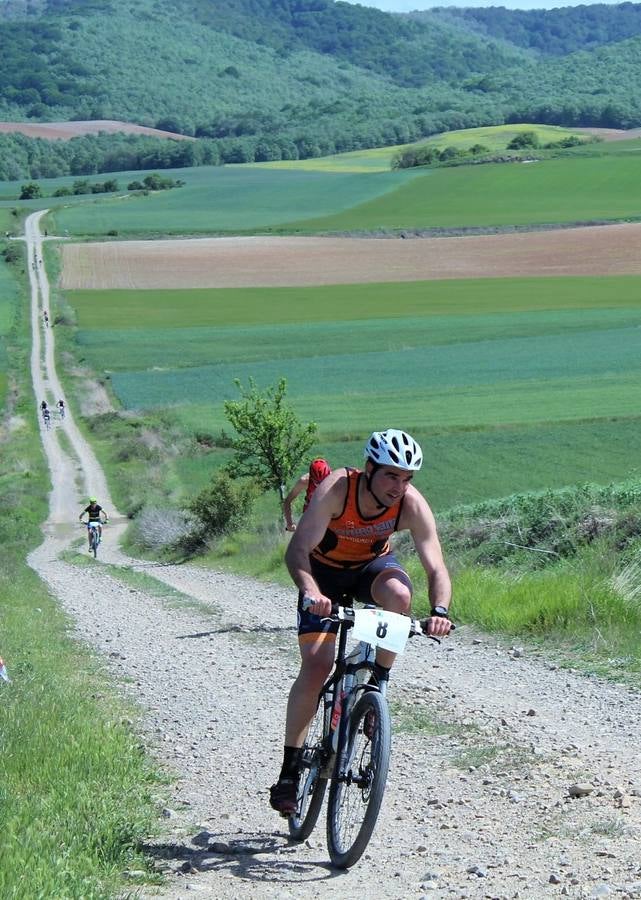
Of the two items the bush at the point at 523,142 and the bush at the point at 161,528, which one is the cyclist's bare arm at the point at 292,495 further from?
the bush at the point at 523,142

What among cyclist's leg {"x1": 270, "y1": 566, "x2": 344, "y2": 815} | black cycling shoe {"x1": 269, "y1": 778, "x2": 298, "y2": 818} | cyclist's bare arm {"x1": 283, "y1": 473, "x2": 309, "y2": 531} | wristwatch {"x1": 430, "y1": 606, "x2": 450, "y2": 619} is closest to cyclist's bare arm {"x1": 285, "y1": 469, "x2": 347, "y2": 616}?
cyclist's leg {"x1": 270, "y1": 566, "x2": 344, "y2": 815}

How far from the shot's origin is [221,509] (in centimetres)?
3219

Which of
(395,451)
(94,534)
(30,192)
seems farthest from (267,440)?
(30,192)

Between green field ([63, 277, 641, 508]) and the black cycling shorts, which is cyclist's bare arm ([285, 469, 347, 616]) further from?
green field ([63, 277, 641, 508])

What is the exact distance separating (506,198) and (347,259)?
→ 34898 mm

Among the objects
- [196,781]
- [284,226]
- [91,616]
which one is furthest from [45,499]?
[284,226]

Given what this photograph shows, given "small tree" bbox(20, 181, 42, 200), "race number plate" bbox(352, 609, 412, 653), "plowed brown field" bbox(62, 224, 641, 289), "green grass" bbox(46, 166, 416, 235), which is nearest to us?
"race number plate" bbox(352, 609, 412, 653)

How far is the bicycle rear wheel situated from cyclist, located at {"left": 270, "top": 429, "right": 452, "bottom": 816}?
0.08m

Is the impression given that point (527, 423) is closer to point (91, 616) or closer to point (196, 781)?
point (91, 616)

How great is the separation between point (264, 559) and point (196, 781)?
15452 mm

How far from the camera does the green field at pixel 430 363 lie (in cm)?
4194

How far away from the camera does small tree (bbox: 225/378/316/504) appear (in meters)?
33.2

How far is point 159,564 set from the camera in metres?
29.1

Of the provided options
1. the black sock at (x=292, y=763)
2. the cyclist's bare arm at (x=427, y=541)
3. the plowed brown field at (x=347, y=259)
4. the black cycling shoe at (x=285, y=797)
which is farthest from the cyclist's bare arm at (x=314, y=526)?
the plowed brown field at (x=347, y=259)
